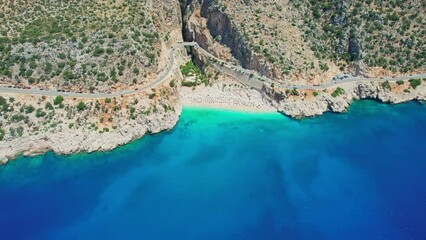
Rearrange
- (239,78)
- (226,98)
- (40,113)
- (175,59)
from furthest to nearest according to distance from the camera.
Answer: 1. (175,59)
2. (239,78)
3. (226,98)
4. (40,113)

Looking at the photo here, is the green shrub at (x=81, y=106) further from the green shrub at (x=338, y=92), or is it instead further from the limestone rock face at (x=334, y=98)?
the green shrub at (x=338, y=92)

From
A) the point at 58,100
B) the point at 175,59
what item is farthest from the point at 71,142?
the point at 175,59

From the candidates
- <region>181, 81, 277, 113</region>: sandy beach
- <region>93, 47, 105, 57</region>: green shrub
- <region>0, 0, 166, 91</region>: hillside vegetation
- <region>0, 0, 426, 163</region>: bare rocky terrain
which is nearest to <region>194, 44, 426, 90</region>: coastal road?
<region>0, 0, 426, 163</region>: bare rocky terrain

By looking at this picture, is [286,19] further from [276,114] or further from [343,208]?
[343,208]

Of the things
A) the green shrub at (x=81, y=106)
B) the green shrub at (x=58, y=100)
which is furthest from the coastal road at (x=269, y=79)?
the green shrub at (x=58, y=100)

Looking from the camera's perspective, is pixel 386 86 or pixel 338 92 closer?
pixel 338 92

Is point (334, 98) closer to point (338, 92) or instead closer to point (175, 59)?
point (338, 92)

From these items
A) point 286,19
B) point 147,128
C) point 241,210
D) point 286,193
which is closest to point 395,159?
point 286,193

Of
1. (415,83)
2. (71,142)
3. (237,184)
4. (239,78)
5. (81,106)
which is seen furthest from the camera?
(239,78)

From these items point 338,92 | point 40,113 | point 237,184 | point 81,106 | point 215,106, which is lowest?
point 237,184
